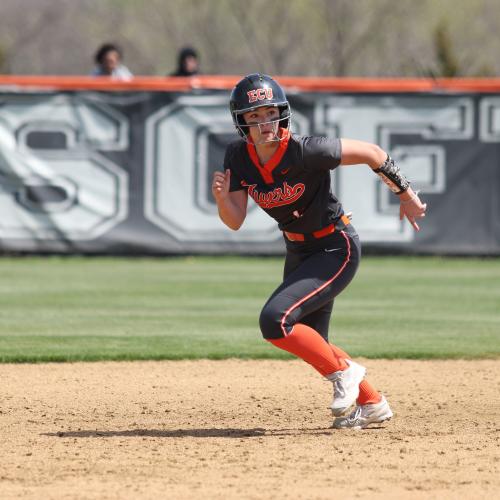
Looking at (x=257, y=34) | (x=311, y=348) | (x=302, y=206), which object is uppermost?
(x=257, y=34)

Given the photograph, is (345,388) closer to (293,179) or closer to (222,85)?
(293,179)

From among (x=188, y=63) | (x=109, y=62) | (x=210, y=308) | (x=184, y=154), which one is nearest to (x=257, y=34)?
(x=188, y=63)

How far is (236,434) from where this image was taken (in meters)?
5.78

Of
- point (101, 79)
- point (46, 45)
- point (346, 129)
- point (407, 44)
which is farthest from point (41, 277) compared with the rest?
point (46, 45)

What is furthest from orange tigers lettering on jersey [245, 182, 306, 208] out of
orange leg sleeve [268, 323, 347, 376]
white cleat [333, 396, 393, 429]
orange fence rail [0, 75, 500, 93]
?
orange fence rail [0, 75, 500, 93]

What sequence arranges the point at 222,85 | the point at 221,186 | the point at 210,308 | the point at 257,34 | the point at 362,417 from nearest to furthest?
the point at 221,186
the point at 362,417
the point at 210,308
the point at 222,85
the point at 257,34

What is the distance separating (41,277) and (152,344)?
446 cm

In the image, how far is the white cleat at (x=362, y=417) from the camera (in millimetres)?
5906

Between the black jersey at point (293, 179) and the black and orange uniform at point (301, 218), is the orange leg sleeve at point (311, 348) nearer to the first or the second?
the black and orange uniform at point (301, 218)

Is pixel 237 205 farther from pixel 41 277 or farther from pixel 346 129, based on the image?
pixel 346 129

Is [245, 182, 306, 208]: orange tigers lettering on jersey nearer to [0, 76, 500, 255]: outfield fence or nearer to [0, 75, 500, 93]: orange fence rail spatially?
[0, 76, 500, 255]: outfield fence

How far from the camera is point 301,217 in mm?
5758

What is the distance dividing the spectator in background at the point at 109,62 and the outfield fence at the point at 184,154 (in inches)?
14.4

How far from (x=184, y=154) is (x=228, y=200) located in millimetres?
8902
